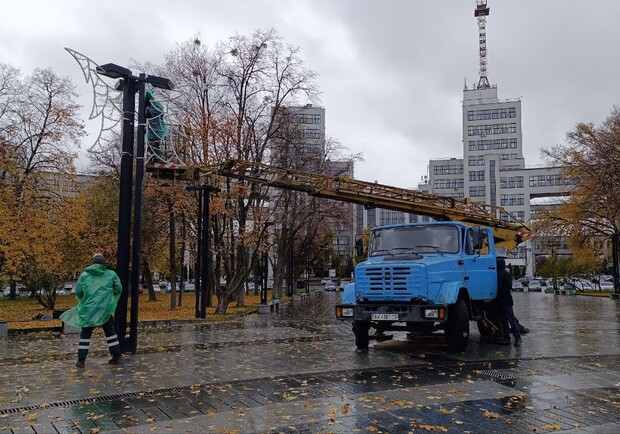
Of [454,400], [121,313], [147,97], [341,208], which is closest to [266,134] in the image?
[341,208]

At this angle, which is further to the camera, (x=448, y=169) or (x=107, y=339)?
(x=448, y=169)

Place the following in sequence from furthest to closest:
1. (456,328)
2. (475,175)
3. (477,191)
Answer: (475,175) → (477,191) → (456,328)

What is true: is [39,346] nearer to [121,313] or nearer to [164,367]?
[121,313]

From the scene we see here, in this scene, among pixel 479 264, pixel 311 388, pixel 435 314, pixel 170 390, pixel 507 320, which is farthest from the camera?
pixel 507 320

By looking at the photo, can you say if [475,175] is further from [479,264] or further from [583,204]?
[479,264]

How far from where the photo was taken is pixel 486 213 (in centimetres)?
1678

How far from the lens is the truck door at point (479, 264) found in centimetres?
1230

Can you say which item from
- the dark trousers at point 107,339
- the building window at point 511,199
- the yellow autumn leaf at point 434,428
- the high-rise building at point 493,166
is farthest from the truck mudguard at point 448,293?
the building window at point 511,199

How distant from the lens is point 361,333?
11883 millimetres

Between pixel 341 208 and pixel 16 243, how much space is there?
2126 centimetres

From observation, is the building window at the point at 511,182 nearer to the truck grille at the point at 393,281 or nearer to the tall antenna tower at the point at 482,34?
the tall antenna tower at the point at 482,34

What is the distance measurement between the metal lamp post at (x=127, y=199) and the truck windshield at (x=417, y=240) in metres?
5.23

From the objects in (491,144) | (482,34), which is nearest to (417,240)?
(491,144)

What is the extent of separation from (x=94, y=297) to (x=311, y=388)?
13.5 ft
